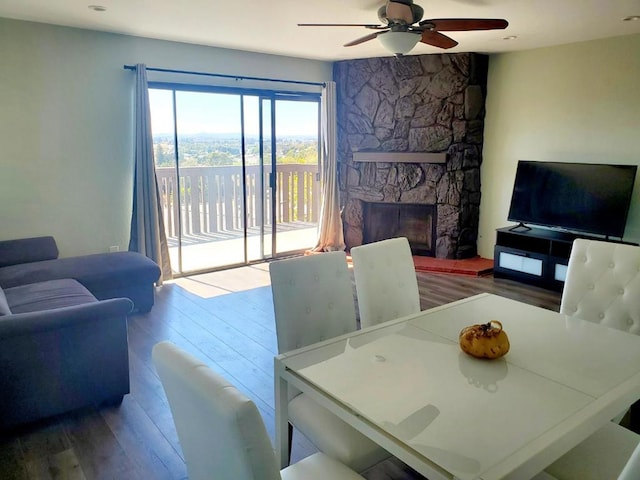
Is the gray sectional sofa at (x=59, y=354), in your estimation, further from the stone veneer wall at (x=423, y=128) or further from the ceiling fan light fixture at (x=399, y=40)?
the stone veneer wall at (x=423, y=128)

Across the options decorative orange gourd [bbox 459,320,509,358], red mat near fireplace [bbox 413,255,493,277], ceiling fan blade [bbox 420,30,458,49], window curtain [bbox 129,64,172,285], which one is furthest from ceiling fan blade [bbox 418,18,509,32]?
red mat near fireplace [bbox 413,255,493,277]

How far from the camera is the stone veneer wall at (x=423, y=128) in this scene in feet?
18.7

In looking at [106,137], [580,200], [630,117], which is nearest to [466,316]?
[580,200]


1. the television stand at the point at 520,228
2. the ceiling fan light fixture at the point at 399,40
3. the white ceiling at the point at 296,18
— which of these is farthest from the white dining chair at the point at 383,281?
the television stand at the point at 520,228

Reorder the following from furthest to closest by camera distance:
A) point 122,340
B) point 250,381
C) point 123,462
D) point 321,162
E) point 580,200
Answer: point 321,162
point 580,200
point 250,381
point 122,340
point 123,462

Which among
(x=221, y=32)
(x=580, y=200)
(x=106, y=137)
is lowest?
(x=580, y=200)

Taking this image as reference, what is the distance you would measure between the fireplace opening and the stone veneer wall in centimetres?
13

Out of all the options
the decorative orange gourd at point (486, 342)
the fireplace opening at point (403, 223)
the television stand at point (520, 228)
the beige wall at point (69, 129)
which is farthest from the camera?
the fireplace opening at point (403, 223)

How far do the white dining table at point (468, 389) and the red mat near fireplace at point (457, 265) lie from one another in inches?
132

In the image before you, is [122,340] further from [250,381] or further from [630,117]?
[630,117]

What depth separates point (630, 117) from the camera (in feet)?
15.4

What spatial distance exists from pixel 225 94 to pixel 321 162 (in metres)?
1.61

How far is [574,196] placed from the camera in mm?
4961

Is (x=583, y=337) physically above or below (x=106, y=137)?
below
